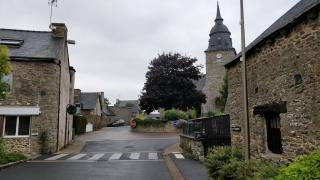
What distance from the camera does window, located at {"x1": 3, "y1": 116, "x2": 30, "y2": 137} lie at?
67.1 ft

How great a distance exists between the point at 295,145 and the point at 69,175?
8229mm

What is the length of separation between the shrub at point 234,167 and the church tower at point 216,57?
158 ft

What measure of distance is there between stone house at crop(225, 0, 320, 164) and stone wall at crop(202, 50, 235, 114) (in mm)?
46128

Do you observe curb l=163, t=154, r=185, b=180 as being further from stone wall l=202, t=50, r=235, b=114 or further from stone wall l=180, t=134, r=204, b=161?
stone wall l=202, t=50, r=235, b=114

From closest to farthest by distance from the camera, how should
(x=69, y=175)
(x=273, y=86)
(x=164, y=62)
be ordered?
(x=273, y=86)
(x=69, y=175)
(x=164, y=62)

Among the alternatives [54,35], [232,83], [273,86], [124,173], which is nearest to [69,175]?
[124,173]

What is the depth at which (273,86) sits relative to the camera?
10.0m

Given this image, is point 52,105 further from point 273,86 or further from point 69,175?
point 273,86

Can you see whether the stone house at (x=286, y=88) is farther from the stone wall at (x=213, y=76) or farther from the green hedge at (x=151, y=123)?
the stone wall at (x=213, y=76)

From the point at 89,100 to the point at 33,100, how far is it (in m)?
32.7

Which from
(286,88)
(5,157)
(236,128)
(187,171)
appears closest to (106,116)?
(5,157)

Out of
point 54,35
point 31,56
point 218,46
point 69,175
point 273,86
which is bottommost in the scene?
point 69,175

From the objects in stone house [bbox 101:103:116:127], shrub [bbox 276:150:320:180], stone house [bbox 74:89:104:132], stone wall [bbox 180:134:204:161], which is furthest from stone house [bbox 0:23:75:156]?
stone house [bbox 101:103:116:127]

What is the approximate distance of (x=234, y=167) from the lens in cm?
875
